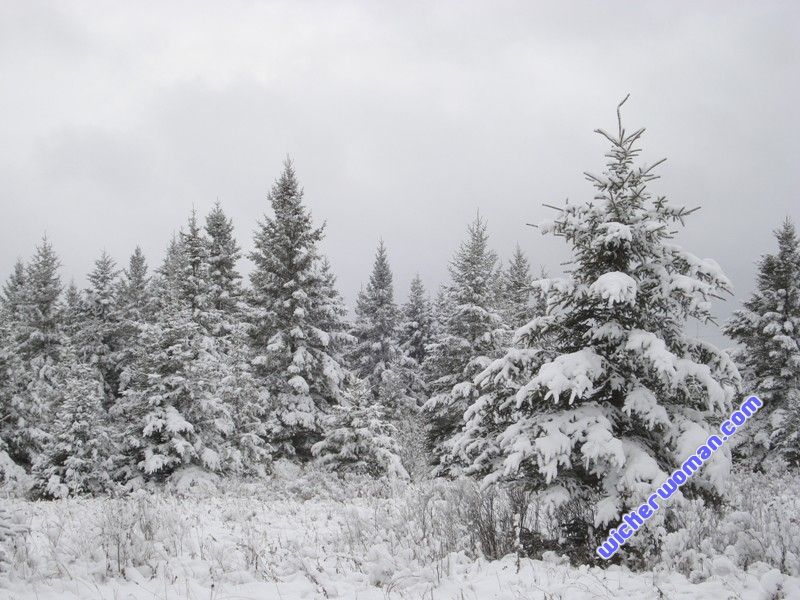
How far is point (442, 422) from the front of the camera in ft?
67.7

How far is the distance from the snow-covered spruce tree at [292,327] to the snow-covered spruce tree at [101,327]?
1218 centimetres

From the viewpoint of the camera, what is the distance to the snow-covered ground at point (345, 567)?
192 inches

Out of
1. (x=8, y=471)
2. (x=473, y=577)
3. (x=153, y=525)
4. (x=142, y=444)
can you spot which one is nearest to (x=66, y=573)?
(x=153, y=525)

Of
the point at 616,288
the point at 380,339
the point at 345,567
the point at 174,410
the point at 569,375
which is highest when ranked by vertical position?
the point at 380,339

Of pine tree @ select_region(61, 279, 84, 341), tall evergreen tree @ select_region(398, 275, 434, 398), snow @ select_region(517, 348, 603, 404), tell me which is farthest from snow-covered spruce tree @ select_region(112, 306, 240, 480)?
tall evergreen tree @ select_region(398, 275, 434, 398)

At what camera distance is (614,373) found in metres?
6.72

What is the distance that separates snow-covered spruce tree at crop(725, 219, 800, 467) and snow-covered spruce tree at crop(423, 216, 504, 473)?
1064cm

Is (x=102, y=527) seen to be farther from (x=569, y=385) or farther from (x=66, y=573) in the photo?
(x=569, y=385)

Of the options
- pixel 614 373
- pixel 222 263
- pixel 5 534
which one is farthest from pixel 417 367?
pixel 5 534

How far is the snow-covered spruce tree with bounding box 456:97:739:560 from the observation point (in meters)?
6.04

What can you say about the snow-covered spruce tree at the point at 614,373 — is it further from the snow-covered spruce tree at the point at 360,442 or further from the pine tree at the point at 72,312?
the pine tree at the point at 72,312

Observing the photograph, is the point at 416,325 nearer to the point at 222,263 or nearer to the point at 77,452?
the point at 222,263

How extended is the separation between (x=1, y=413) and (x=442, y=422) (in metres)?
16.1

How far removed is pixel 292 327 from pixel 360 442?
662 cm
